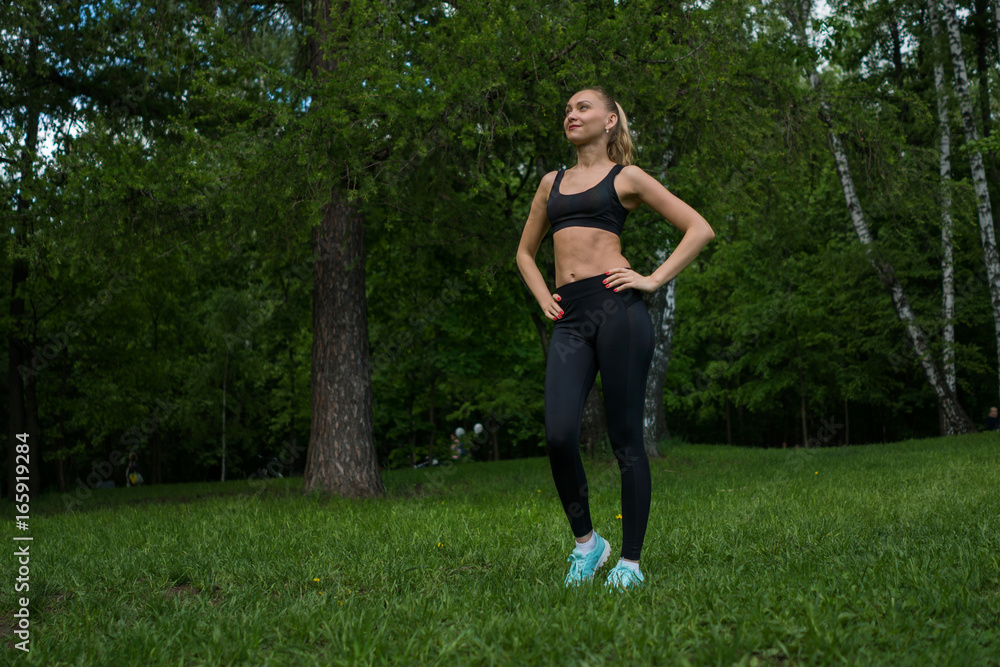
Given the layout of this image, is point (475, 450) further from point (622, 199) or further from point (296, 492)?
point (622, 199)

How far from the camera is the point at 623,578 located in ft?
11.6

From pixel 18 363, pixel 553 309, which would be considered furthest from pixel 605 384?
pixel 18 363

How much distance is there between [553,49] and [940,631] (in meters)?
5.88

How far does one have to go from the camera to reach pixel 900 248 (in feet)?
77.5

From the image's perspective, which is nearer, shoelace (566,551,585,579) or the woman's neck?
shoelace (566,551,585,579)

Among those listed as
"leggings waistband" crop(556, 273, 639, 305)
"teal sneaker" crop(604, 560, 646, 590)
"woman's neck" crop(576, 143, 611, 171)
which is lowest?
"teal sneaker" crop(604, 560, 646, 590)

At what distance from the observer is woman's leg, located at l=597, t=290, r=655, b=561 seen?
3.57 m

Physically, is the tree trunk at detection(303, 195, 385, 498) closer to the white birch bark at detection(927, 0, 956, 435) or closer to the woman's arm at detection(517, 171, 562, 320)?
the woman's arm at detection(517, 171, 562, 320)

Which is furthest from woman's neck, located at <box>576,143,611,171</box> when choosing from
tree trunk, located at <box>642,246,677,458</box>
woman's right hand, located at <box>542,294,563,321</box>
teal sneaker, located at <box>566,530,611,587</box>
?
tree trunk, located at <box>642,246,677,458</box>

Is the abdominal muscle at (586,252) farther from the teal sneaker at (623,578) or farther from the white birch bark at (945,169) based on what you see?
the white birch bark at (945,169)

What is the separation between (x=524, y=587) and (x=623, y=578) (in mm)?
438

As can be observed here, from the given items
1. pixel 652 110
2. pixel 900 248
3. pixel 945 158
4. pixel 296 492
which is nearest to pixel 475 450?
pixel 900 248

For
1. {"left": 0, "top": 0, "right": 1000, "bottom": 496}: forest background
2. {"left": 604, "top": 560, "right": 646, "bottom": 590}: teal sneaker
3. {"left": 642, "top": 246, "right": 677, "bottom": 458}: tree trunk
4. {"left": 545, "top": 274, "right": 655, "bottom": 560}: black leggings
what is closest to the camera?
{"left": 604, "top": 560, "right": 646, "bottom": 590}: teal sneaker

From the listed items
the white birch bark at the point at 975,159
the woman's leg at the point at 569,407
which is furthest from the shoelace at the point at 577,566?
the white birch bark at the point at 975,159
